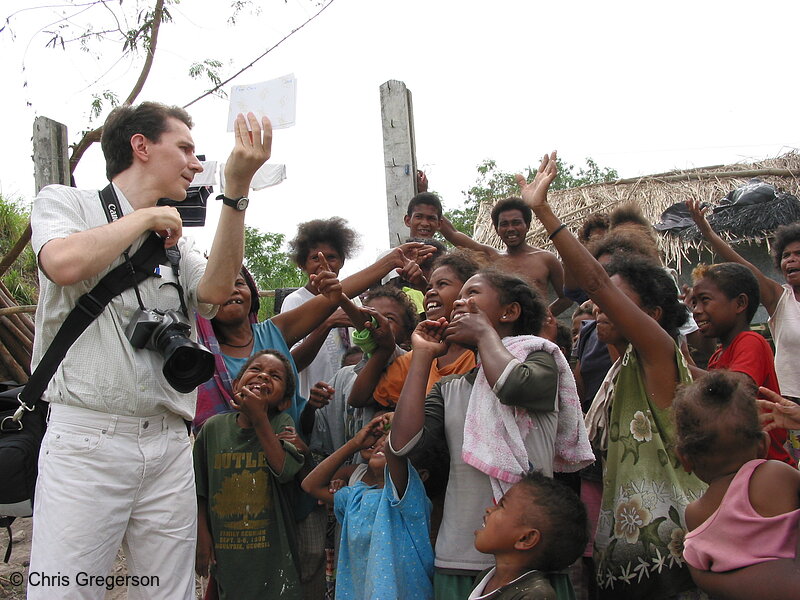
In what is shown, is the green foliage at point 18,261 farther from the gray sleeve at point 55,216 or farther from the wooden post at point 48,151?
the gray sleeve at point 55,216

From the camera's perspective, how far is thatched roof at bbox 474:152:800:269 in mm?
7156

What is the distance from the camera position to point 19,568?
453cm

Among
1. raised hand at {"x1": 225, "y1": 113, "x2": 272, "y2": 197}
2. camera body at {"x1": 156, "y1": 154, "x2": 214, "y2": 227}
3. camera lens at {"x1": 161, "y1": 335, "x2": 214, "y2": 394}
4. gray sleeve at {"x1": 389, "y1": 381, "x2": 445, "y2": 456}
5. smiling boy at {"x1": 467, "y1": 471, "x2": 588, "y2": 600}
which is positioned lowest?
smiling boy at {"x1": 467, "y1": 471, "x2": 588, "y2": 600}

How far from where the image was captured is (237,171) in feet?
6.99

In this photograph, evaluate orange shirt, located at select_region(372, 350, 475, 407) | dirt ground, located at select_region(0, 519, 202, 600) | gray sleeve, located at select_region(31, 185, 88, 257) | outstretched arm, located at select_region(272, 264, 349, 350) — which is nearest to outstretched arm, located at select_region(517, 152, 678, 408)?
orange shirt, located at select_region(372, 350, 475, 407)

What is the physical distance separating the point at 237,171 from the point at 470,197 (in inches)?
547

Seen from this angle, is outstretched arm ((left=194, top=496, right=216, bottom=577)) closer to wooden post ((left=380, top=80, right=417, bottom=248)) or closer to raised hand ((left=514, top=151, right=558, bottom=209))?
raised hand ((left=514, top=151, right=558, bottom=209))

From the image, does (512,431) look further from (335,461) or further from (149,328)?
(149,328)

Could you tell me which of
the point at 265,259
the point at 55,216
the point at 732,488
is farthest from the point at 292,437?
the point at 265,259

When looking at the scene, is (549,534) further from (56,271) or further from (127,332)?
(56,271)

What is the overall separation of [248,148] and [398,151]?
2471 millimetres

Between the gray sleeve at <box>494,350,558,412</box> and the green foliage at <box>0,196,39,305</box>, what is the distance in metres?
6.59

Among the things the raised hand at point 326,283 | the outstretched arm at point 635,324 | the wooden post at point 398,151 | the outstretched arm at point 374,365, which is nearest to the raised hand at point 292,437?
the outstretched arm at point 374,365

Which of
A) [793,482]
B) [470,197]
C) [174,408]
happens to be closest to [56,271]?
[174,408]
